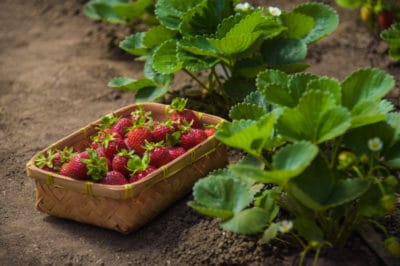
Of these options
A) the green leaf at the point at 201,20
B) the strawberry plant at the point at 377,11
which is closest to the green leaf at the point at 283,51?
the green leaf at the point at 201,20

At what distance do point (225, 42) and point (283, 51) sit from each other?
0.35m

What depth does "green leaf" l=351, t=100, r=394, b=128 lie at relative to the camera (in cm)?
215

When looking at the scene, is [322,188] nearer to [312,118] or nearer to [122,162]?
[312,118]

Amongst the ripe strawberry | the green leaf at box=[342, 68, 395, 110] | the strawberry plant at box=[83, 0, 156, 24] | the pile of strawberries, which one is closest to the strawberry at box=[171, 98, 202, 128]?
the pile of strawberries

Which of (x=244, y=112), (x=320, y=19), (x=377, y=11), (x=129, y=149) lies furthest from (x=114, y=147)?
(x=377, y=11)

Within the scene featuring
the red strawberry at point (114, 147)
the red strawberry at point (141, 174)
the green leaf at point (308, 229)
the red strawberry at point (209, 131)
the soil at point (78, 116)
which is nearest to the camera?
the green leaf at point (308, 229)

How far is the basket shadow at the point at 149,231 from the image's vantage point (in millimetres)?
2469

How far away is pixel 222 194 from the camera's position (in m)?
2.23

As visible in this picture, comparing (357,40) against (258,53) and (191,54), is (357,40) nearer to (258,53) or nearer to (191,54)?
(258,53)

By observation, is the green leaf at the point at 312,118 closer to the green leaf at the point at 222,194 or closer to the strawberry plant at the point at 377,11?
the green leaf at the point at 222,194

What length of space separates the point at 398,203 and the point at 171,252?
0.77 m

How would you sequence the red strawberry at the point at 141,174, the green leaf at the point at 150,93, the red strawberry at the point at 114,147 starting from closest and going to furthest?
the red strawberry at the point at 141,174 → the red strawberry at the point at 114,147 → the green leaf at the point at 150,93

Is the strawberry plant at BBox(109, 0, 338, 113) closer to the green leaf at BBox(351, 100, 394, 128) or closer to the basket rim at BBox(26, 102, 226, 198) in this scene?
the basket rim at BBox(26, 102, 226, 198)

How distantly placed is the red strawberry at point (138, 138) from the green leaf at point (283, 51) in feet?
2.16
